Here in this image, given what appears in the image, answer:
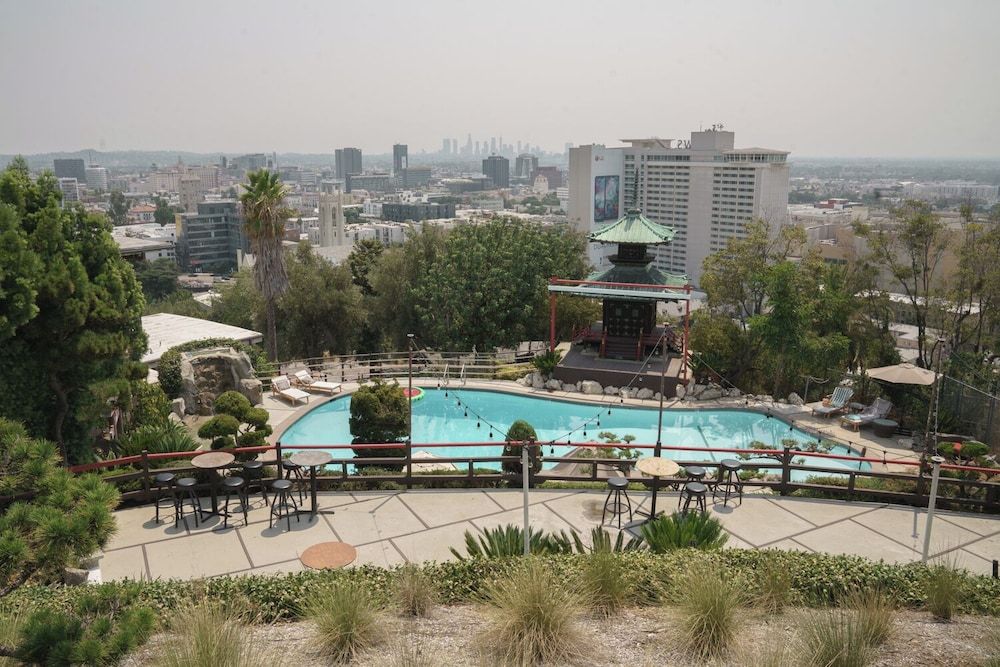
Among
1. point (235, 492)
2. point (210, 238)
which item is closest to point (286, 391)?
point (235, 492)

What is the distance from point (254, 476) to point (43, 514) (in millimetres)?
5181

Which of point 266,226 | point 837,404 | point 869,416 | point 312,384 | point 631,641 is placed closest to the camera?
point 631,641

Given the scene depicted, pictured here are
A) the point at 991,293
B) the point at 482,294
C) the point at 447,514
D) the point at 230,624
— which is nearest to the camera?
the point at 230,624

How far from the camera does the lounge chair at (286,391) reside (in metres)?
20.5

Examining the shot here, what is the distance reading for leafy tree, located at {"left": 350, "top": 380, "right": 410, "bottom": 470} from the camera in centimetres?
1555

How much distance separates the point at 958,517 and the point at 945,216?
17.1m

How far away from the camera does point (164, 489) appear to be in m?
10.5

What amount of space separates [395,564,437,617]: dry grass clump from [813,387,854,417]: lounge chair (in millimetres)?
15937

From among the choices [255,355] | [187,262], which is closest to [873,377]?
[255,355]

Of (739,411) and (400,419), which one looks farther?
(739,411)

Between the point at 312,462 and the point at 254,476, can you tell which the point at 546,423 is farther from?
the point at 312,462

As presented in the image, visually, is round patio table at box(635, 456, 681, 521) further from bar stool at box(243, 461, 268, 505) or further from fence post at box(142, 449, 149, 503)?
fence post at box(142, 449, 149, 503)

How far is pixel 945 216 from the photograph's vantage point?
926 inches

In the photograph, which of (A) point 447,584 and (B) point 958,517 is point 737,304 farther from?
(A) point 447,584
